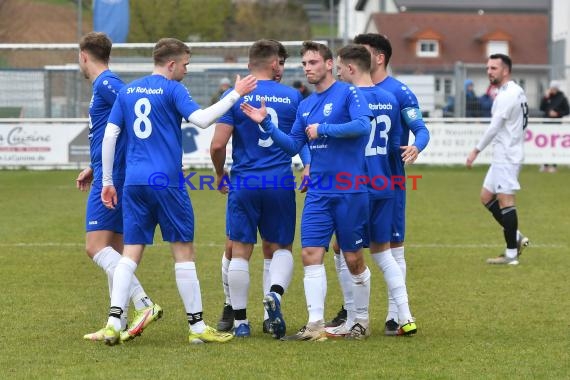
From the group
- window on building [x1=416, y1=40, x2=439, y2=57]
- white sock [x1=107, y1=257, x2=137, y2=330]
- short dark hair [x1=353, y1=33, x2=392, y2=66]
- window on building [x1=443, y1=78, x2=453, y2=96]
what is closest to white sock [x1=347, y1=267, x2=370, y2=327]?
white sock [x1=107, y1=257, x2=137, y2=330]

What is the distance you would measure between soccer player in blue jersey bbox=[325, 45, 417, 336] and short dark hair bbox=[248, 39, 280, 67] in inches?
18.6

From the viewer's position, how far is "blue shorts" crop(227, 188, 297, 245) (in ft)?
26.6

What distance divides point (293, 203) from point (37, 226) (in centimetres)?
797

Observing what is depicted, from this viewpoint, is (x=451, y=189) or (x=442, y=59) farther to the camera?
(x=442, y=59)

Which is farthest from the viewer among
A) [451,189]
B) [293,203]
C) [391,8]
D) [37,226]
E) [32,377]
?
[391,8]

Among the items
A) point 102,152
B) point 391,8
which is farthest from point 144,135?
point 391,8

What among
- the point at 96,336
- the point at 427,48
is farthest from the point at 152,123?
the point at 427,48

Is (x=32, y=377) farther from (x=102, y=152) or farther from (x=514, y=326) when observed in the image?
(x=514, y=326)

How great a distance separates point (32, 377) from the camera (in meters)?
6.60

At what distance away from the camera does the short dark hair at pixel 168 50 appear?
303 inches

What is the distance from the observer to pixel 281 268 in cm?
820

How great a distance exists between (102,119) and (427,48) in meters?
64.2

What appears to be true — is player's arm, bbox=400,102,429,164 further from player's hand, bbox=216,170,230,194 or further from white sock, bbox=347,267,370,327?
player's hand, bbox=216,170,230,194

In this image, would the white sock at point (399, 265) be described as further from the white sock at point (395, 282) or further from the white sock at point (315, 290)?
the white sock at point (315, 290)
